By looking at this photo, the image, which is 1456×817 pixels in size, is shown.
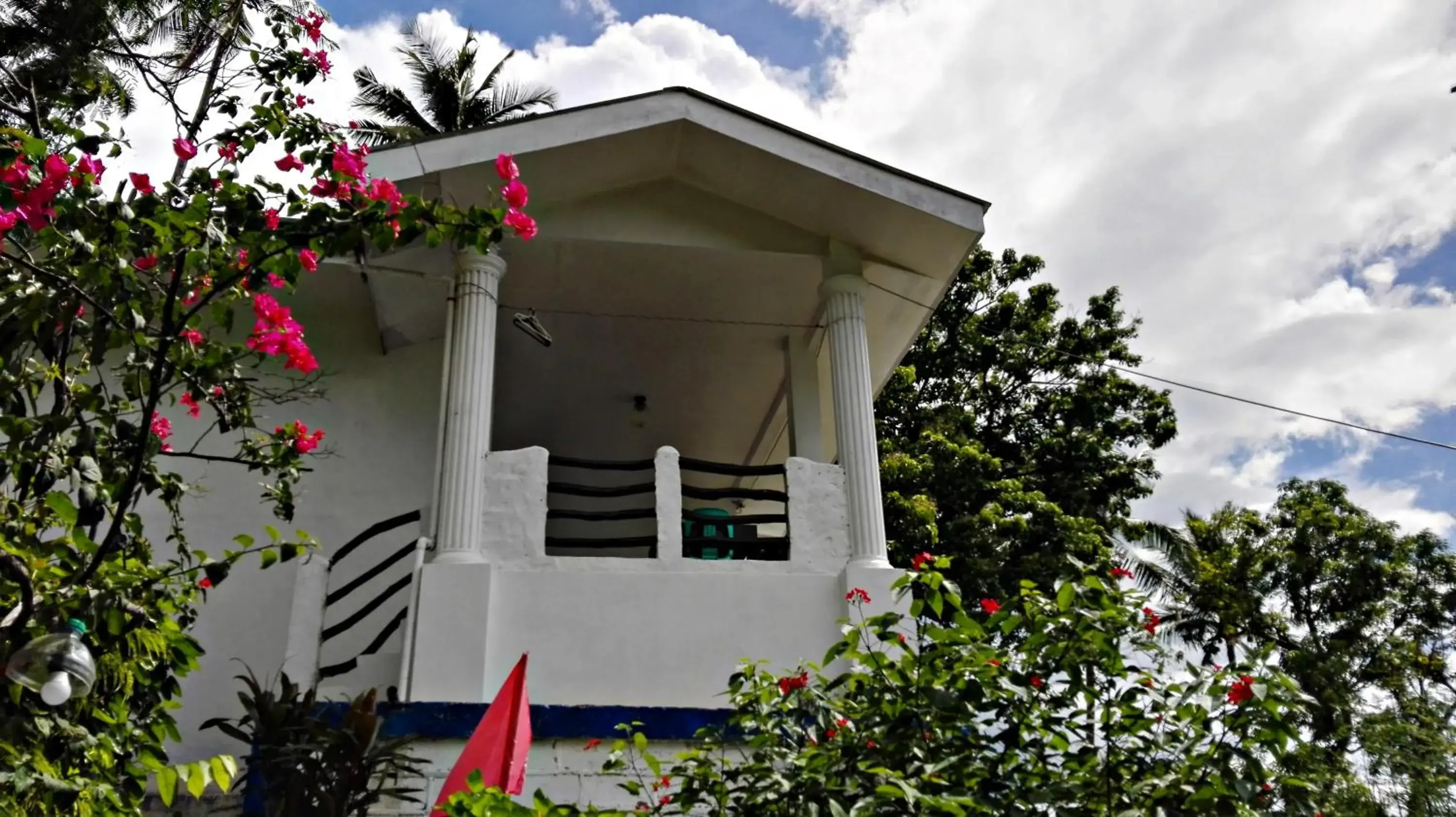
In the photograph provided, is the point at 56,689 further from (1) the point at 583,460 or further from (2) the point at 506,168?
(1) the point at 583,460

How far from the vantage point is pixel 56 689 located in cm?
292

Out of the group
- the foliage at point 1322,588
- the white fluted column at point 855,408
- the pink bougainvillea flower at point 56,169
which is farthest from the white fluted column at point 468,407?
the foliage at point 1322,588

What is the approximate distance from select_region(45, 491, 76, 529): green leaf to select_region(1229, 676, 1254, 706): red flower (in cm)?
348

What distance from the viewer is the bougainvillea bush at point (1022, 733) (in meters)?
3.34

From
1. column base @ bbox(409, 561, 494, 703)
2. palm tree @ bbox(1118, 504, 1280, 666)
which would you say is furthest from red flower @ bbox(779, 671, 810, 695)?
palm tree @ bbox(1118, 504, 1280, 666)

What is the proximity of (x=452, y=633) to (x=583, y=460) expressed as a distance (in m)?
2.23

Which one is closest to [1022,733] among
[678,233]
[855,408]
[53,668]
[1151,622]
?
[1151,622]

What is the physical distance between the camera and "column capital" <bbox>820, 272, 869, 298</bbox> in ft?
24.3

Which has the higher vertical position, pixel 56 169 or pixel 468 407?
pixel 468 407

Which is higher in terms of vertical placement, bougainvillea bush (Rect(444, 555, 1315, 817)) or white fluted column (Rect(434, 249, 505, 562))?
white fluted column (Rect(434, 249, 505, 562))

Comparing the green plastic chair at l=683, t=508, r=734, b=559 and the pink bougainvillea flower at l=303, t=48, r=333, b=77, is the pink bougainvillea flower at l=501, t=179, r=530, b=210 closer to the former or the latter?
the pink bougainvillea flower at l=303, t=48, r=333, b=77

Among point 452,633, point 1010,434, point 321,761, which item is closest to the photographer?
point 321,761

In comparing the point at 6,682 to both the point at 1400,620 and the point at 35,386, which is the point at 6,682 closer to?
the point at 35,386

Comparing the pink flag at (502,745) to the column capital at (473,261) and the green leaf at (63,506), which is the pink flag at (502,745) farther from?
the column capital at (473,261)
